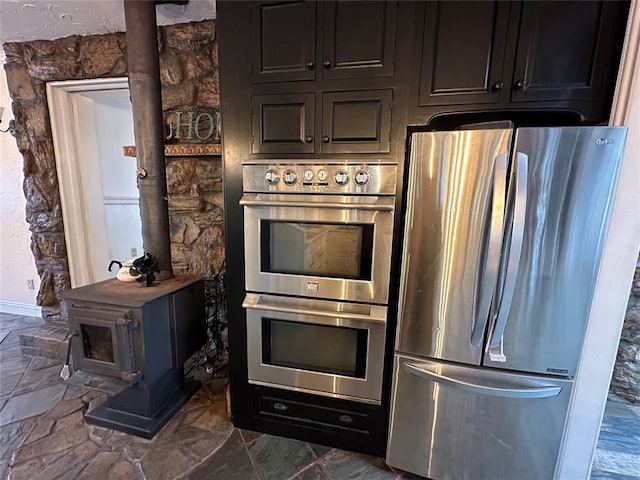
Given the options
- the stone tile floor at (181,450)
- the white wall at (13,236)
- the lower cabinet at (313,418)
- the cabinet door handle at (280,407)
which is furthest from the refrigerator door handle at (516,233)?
the white wall at (13,236)

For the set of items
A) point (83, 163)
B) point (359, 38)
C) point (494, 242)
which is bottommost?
point (494, 242)

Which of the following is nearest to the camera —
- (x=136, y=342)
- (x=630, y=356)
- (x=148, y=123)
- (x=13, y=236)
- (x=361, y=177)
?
(x=361, y=177)

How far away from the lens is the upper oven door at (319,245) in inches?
57.7

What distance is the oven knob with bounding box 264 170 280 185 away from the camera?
60.1 inches

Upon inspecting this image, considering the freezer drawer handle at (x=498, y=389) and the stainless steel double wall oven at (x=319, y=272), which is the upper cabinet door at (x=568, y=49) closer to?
the stainless steel double wall oven at (x=319, y=272)

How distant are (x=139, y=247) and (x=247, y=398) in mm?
3167

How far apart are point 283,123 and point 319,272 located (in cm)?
79

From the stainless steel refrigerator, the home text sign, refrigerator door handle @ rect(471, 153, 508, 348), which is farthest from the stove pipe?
refrigerator door handle @ rect(471, 153, 508, 348)

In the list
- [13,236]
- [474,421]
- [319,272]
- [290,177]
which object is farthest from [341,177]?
[13,236]

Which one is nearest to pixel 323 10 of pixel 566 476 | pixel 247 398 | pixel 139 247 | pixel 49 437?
pixel 247 398

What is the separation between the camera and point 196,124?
221 cm

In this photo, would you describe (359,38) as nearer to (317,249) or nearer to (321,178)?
(321,178)

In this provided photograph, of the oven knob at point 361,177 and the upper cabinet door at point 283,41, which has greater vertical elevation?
the upper cabinet door at point 283,41

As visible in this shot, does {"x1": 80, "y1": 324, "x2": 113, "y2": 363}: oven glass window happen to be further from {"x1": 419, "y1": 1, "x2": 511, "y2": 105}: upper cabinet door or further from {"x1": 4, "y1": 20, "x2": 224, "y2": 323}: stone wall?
{"x1": 419, "y1": 1, "x2": 511, "y2": 105}: upper cabinet door
